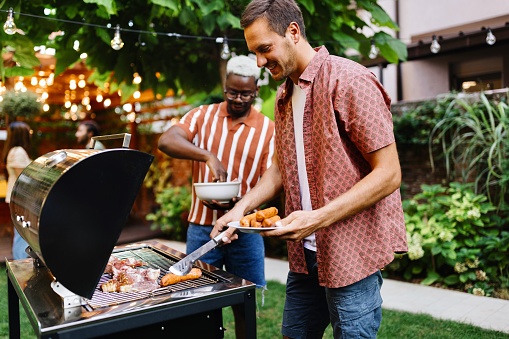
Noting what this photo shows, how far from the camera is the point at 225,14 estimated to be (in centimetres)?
396

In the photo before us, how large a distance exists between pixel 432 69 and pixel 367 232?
714cm

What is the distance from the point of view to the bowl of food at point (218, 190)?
2.70 meters

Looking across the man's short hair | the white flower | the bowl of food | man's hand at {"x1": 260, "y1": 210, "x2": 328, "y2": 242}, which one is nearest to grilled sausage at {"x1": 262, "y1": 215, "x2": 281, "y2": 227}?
man's hand at {"x1": 260, "y1": 210, "x2": 328, "y2": 242}

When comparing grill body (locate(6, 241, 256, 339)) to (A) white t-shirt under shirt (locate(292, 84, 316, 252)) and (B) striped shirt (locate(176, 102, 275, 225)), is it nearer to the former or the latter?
(A) white t-shirt under shirt (locate(292, 84, 316, 252))

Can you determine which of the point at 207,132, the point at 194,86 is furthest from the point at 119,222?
the point at 194,86

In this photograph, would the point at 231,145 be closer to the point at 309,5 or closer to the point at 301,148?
the point at 301,148

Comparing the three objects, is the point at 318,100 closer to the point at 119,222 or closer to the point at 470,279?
the point at 119,222

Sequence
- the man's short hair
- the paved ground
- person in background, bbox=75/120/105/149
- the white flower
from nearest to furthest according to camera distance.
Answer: the man's short hair
the paved ground
the white flower
person in background, bbox=75/120/105/149

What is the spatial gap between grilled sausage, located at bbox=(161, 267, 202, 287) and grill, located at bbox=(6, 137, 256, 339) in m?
0.02

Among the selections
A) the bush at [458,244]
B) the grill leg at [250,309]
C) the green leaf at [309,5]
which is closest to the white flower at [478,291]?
the bush at [458,244]

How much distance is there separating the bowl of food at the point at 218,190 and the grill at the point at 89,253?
866 millimetres

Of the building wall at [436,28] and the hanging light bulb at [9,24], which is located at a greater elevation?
the building wall at [436,28]

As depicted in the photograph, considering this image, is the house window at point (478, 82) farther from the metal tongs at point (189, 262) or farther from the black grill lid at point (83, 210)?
the black grill lid at point (83, 210)

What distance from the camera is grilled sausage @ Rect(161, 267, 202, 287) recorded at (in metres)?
1.89
